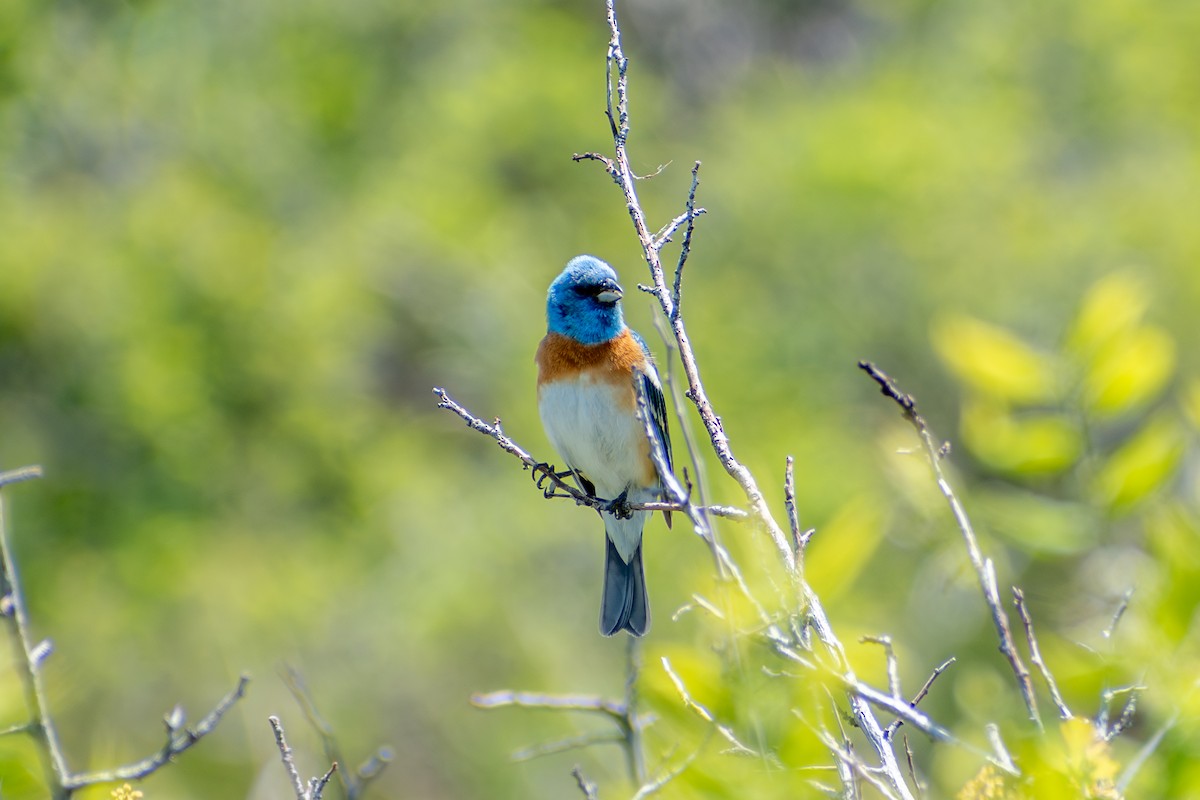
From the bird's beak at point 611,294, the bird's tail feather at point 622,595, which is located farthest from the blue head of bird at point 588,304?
the bird's tail feather at point 622,595

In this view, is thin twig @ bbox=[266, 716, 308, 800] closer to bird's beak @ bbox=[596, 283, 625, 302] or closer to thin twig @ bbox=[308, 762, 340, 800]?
thin twig @ bbox=[308, 762, 340, 800]

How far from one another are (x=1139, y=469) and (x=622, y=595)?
7.34 ft

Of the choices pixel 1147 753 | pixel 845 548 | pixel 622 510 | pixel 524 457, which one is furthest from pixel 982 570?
pixel 622 510

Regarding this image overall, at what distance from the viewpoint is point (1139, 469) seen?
2514mm

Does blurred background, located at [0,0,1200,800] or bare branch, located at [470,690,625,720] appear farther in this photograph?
blurred background, located at [0,0,1200,800]

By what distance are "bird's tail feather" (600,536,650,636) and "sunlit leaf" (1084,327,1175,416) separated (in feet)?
6.13

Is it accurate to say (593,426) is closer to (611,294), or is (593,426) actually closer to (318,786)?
(611,294)

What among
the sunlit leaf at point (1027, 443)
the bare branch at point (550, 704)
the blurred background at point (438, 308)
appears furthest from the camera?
the blurred background at point (438, 308)

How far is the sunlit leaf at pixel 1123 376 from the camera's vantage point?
2754 millimetres

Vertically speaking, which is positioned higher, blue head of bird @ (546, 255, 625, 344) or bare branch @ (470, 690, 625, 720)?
blue head of bird @ (546, 255, 625, 344)

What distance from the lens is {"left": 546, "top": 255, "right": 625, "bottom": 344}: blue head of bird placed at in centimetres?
430

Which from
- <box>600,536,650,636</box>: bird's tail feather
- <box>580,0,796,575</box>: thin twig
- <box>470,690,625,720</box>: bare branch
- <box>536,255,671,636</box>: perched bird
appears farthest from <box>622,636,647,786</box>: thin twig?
<box>600,536,650,636</box>: bird's tail feather

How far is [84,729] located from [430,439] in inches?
213

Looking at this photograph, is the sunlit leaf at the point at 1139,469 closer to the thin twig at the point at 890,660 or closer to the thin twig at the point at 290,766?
the thin twig at the point at 890,660
